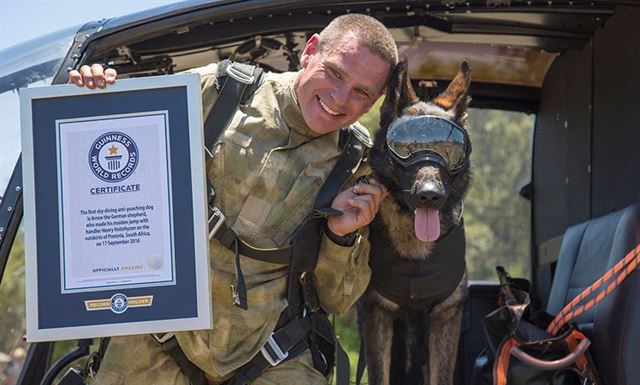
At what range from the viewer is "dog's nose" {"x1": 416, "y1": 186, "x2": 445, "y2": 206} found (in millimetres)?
2922

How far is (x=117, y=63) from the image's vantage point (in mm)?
3645

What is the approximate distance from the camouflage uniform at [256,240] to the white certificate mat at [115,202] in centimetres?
29

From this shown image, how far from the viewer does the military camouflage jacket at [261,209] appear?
9.86 ft

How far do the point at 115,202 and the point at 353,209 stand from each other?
0.74 m

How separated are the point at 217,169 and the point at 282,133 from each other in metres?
0.25

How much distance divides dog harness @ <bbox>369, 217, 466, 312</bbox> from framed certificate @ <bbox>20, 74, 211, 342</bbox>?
3.03 feet

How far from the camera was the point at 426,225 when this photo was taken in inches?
120

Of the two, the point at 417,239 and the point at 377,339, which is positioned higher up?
the point at 417,239

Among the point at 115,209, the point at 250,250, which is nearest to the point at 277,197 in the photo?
the point at 250,250

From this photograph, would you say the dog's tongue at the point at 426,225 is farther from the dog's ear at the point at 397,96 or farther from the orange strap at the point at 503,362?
the orange strap at the point at 503,362

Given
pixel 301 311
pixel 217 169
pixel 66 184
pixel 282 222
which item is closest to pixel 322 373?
pixel 301 311

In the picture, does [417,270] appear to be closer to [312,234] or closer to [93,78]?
[312,234]

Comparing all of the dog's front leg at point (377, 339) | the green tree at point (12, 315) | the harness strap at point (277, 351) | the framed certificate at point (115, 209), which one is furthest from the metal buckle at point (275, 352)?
the green tree at point (12, 315)

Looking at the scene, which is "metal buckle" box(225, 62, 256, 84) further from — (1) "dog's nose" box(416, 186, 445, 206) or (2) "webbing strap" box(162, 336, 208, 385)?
(2) "webbing strap" box(162, 336, 208, 385)
